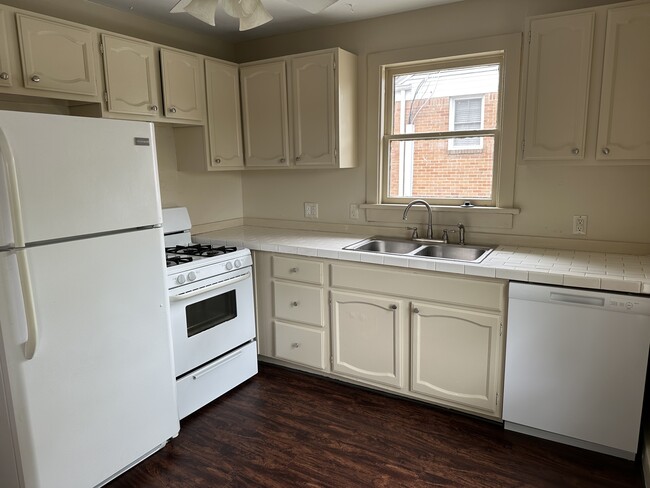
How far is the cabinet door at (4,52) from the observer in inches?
80.6

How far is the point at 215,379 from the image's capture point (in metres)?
2.72

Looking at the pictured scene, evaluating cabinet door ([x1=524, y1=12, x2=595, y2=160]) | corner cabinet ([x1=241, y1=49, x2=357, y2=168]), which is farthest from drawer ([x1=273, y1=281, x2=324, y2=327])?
cabinet door ([x1=524, y1=12, x2=595, y2=160])

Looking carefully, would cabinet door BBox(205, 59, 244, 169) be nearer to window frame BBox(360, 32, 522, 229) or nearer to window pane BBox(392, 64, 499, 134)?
window frame BBox(360, 32, 522, 229)

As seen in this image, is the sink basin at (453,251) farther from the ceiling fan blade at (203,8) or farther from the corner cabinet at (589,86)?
the ceiling fan blade at (203,8)

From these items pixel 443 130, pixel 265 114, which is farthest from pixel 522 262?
pixel 265 114

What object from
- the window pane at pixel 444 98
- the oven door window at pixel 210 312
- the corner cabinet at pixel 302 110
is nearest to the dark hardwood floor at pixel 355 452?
the oven door window at pixel 210 312

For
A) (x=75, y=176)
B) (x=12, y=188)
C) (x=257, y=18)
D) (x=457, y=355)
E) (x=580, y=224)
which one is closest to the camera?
(x=12, y=188)

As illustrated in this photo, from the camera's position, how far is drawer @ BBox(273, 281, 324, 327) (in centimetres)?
286

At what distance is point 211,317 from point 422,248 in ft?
4.45

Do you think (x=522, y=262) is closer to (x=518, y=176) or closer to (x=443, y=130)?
(x=518, y=176)

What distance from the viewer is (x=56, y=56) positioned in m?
2.25

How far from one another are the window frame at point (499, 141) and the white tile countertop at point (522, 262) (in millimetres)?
224

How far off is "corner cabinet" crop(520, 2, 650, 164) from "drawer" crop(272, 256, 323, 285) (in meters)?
1.38

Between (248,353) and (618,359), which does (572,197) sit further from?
(248,353)
